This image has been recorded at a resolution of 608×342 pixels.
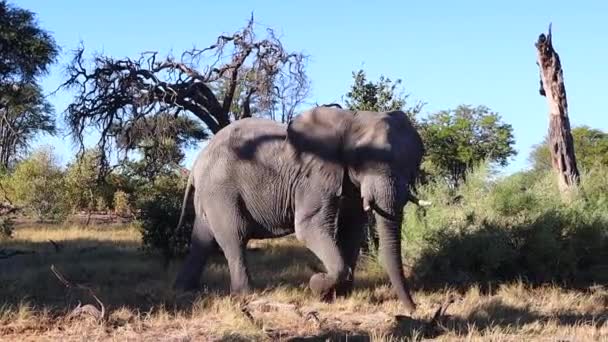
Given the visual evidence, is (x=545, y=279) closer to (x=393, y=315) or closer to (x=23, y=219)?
(x=393, y=315)

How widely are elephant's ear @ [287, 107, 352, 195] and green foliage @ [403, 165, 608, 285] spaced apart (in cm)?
276

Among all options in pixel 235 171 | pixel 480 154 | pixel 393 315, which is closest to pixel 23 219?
pixel 480 154

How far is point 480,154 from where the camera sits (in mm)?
33000

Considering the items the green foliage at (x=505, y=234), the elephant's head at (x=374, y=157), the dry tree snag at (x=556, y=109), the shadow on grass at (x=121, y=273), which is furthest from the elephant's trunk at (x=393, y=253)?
the dry tree snag at (x=556, y=109)

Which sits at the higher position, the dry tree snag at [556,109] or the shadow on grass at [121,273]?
the dry tree snag at [556,109]

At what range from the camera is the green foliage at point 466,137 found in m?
30.6

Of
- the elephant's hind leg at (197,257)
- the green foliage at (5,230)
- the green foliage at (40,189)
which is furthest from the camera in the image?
the green foliage at (40,189)

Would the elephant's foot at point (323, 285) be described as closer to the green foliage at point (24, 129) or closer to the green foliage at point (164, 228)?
the green foliage at point (164, 228)

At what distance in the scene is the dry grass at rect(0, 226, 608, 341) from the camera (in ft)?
25.5

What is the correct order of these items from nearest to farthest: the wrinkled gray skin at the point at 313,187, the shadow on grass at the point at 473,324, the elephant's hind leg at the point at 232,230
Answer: the shadow on grass at the point at 473,324
the wrinkled gray skin at the point at 313,187
the elephant's hind leg at the point at 232,230

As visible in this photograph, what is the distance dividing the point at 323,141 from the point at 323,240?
1244mm

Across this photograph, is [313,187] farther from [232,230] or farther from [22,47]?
[22,47]

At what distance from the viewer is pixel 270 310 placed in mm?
9078

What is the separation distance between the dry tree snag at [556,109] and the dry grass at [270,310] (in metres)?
3.44
